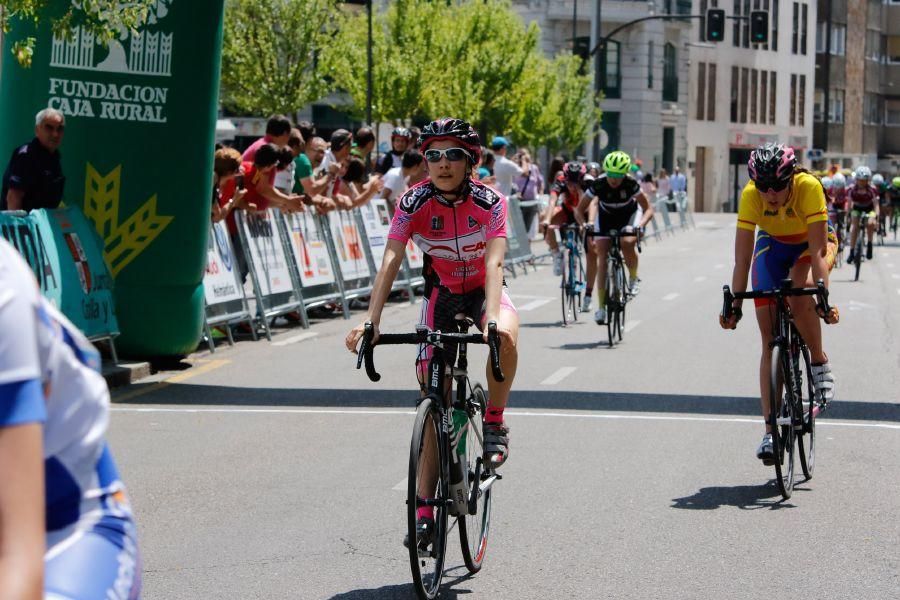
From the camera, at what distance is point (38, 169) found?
12039 mm

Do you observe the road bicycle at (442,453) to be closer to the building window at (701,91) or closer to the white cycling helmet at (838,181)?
the white cycling helmet at (838,181)

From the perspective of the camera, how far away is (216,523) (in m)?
7.12

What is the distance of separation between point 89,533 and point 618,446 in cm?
723

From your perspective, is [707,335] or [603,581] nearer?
[603,581]

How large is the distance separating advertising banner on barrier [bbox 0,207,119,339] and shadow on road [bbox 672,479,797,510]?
18.1ft

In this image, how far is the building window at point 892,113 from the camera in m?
107

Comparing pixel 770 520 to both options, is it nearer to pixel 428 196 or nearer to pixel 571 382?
pixel 428 196

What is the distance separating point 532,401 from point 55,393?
364 inches

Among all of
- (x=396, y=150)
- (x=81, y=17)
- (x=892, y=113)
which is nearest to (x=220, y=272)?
(x=81, y=17)

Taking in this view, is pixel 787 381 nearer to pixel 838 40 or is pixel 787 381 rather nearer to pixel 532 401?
pixel 532 401

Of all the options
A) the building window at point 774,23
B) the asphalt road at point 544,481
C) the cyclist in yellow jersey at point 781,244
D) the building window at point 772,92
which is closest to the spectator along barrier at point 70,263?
the asphalt road at point 544,481

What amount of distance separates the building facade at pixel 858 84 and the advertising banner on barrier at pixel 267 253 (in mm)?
76950

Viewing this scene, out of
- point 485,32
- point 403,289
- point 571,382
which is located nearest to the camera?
point 571,382

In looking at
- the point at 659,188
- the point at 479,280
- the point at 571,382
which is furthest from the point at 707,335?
the point at 659,188
